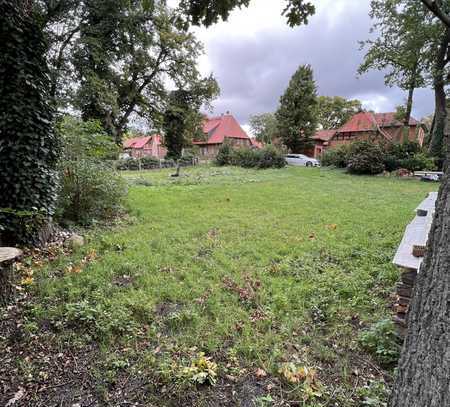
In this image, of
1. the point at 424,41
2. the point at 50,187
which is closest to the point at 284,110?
the point at 424,41

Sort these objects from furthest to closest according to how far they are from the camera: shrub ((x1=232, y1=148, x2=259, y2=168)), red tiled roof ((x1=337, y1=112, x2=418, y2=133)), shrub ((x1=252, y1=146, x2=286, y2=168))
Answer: red tiled roof ((x1=337, y1=112, x2=418, y2=133))
shrub ((x1=232, y1=148, x2=259, y2=168))
shrub ((x1=252, y1=146, x2=286, y2=168))

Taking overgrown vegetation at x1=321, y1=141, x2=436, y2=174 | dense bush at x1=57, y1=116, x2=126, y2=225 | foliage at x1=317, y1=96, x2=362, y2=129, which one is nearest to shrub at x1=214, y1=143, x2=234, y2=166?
overgrown vegetation at x1=321, y1=141, x2=436, y2=174

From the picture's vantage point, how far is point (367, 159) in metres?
14.9

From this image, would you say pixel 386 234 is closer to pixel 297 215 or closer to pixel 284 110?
pixel 297 215

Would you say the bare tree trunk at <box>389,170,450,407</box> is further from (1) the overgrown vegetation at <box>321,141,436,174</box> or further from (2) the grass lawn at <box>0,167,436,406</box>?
(1) the overgrown vegetation at <box>321,141,436,174</box>

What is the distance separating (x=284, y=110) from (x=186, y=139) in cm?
1294

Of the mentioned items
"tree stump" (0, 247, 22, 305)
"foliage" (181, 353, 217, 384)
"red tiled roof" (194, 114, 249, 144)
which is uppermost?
"red tiled roof" (194, 114, 249, 144)

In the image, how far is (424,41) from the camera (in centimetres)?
1645

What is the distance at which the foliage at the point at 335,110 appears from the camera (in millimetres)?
39625

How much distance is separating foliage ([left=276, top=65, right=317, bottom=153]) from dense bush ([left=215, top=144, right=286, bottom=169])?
6.13 meters

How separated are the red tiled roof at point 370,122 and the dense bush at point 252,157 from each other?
13389 mm

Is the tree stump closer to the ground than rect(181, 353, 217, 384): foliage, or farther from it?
farther from it

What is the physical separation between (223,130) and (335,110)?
65.4 ft

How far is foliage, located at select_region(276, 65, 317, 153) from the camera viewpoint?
81.8 feet
